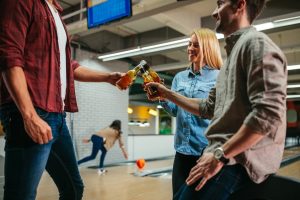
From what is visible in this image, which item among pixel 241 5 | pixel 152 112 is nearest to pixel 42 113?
pixel 241 5

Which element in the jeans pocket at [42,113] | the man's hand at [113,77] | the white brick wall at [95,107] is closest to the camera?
the jeans pocket at [42,113]

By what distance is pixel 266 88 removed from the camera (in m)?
1.06

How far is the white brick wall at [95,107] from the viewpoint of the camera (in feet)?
29.9

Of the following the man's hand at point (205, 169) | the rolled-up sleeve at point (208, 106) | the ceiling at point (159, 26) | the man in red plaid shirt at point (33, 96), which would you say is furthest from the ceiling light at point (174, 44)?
the man's hand at point (205, 169)

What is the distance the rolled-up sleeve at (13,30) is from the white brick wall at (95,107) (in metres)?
7.77

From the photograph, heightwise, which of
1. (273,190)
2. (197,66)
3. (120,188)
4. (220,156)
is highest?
(197,66)

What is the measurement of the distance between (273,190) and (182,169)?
3.49ft

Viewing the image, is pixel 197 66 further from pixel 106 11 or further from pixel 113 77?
pixel 106 11

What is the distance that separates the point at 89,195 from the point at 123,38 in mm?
5959

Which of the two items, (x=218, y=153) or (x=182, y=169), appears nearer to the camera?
(x=218, y=153)

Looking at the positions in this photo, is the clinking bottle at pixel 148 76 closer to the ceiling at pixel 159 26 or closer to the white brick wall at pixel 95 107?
the ceiling at pixel 159 26

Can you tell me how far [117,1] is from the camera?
4570 millimetres

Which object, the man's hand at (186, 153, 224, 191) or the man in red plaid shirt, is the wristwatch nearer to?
the man's hand at (186, 153, 224, 191)

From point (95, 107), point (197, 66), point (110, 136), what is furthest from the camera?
point (95, 107)
